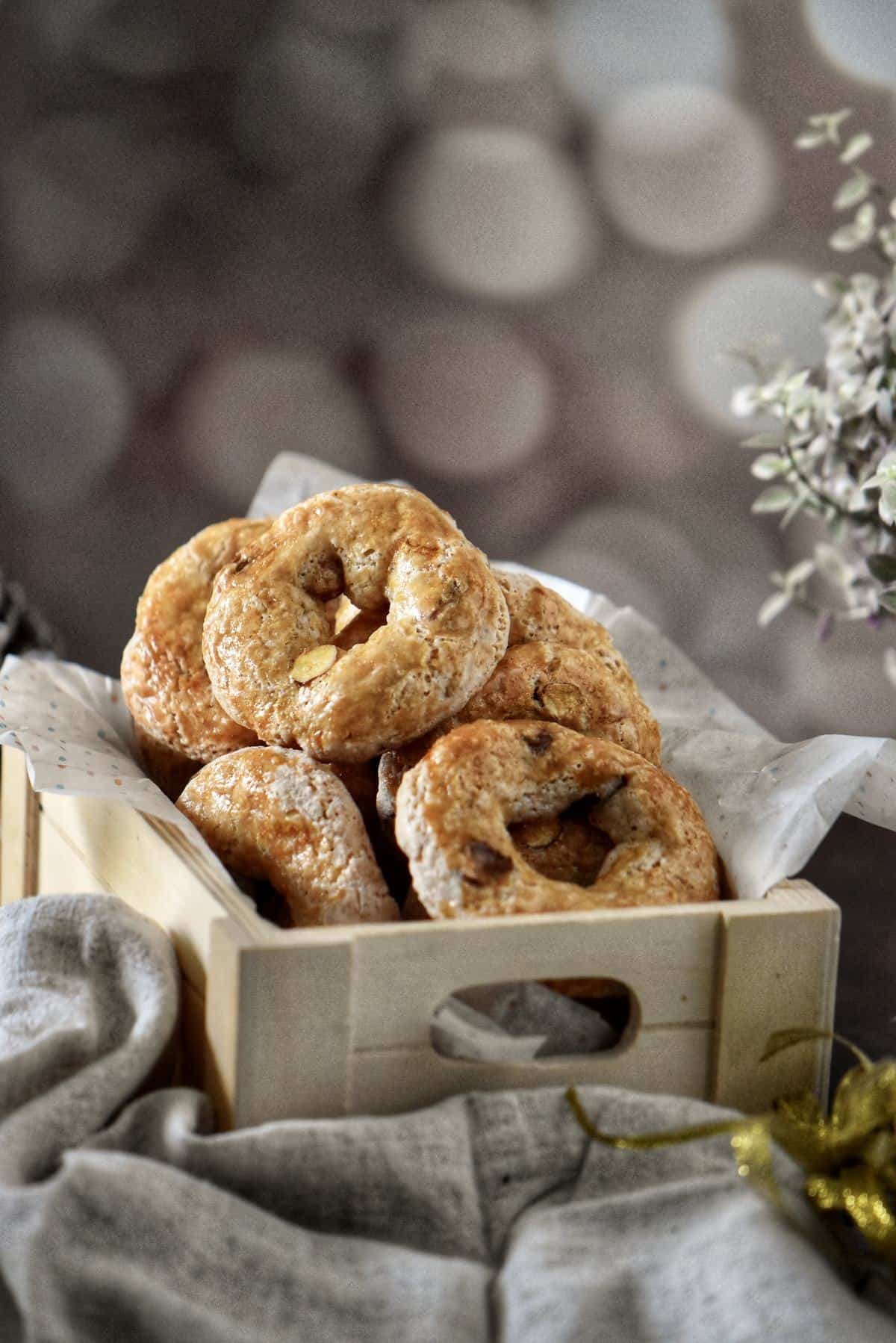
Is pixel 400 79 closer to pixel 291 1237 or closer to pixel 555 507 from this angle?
pixel 555 507

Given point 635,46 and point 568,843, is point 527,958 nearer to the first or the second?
point 568,843

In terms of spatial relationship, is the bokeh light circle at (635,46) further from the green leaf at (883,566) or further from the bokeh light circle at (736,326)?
the green leaf at (883,566)

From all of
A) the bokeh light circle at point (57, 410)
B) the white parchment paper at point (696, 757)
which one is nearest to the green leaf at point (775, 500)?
the white parchment paper at point (696, 757)

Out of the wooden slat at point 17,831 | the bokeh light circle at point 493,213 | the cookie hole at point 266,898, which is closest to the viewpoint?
the cookie hole at point 266,898

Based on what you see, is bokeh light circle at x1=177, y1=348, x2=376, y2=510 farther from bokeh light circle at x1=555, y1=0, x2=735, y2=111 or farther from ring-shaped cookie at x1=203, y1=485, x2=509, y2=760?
ring-shaped cookie at x1=203, y1=485, x2=509, y2=760

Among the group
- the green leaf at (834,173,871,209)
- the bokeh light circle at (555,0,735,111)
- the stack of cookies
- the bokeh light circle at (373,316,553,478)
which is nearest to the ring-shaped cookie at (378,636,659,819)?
the stack of cookies

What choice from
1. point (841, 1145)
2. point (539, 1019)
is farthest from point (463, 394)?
A: point (841, 1145)

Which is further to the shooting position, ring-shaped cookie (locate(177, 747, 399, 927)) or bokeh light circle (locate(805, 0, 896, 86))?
bokeh light circle (locate(805, 0, 896, 86))
